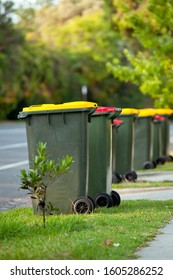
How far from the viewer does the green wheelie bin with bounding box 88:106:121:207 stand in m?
12.6

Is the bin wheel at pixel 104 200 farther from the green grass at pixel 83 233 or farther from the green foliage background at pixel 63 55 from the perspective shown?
the green foliage background at pixel 63 55

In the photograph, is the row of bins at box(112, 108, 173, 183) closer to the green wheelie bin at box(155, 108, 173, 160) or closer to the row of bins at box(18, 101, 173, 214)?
the green wheelie bin at box(155, 108, 173, 160)

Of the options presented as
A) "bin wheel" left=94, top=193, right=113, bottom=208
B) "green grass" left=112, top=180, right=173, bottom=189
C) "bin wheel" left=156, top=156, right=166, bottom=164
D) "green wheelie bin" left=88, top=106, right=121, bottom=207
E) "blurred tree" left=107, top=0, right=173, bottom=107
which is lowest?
"bin wheel" left=156, top=156, right=166, bottom=164

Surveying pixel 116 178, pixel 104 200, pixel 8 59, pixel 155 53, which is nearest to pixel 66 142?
pixel 104 200

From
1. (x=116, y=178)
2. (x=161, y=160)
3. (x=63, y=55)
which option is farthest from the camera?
(x=63, y=55)

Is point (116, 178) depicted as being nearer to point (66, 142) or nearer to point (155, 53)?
point (66, 142)

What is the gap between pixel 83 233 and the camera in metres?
9.53

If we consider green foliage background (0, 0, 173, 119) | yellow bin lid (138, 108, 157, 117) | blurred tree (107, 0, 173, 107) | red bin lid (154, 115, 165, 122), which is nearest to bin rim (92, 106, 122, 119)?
yellow bin lid (138, 108, 157, 117)

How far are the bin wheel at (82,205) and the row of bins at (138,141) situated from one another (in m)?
5.00

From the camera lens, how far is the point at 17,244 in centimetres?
898

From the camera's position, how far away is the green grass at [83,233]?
27.4ft

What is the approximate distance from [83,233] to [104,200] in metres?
3.02

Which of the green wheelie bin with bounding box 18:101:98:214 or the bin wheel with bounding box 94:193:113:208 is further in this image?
the bin wheel with bounding box 94:193:113:208
